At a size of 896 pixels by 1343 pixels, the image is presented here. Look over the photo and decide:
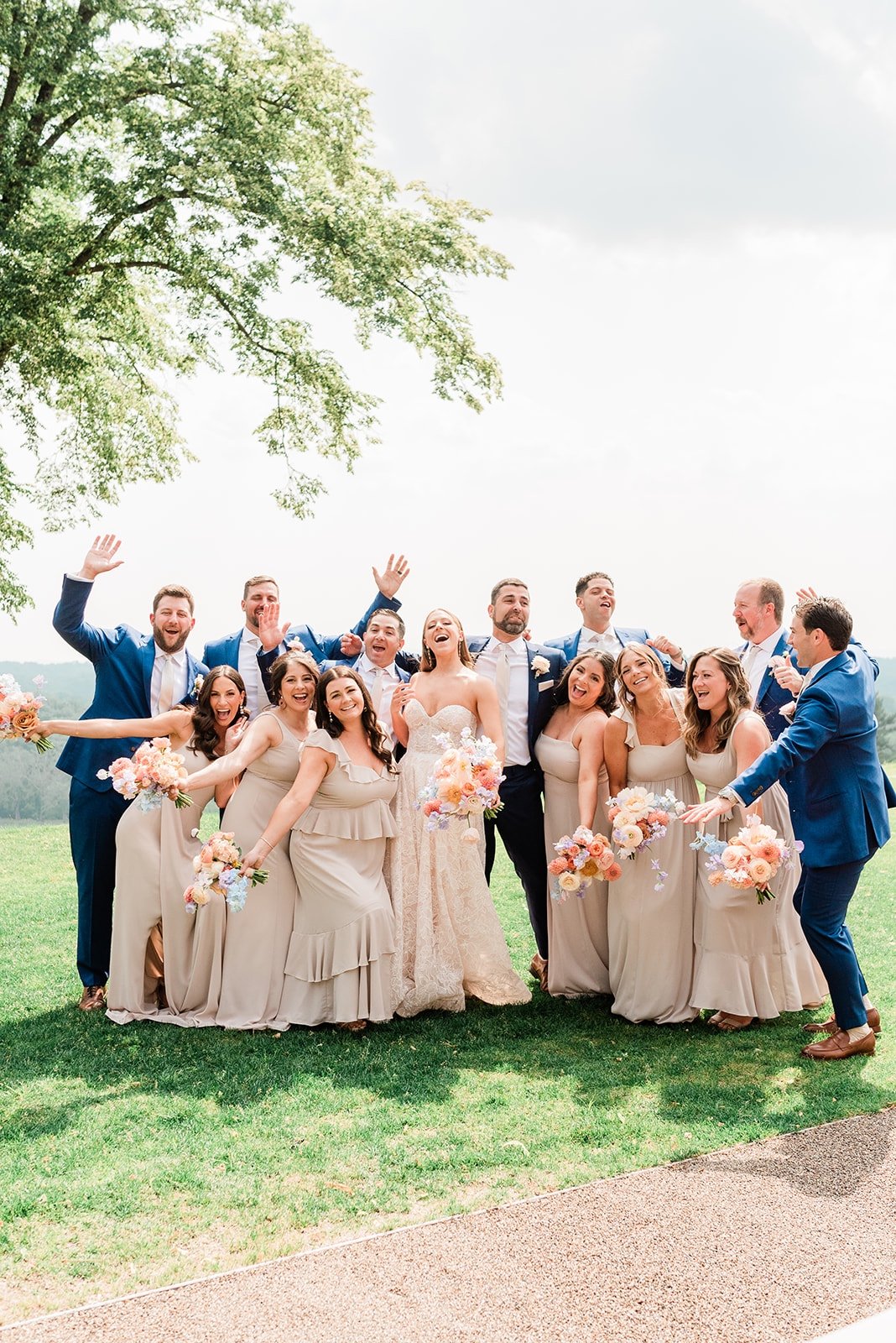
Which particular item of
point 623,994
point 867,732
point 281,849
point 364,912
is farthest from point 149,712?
point 867,732

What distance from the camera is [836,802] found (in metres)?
6.55

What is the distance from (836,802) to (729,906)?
1072 mm

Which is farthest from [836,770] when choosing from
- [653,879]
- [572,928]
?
[572,928]

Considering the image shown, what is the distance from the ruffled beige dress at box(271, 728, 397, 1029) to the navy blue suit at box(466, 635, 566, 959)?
1.20m

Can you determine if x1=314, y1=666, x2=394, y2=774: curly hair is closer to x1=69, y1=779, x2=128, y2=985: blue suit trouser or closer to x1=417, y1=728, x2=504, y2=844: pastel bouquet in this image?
x1=417, y1=728, x2=504, y2=844: pastel bouquet

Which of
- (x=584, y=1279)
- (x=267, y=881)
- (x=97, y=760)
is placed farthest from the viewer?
(x=97, y=760)

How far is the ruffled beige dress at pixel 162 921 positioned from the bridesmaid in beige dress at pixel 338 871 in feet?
2.07

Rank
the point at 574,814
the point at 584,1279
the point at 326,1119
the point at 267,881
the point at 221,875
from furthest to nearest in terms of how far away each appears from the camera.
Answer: the point at 574,814 < the point at 267,881 < the point at 221,875 < the point at 326,1119 < the point at 584,1279

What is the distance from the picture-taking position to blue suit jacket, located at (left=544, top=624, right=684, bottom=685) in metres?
8.86

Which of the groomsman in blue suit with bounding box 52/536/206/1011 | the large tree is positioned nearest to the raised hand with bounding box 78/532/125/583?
the groomsman in blue suit with bounding box 52/536/206/1011

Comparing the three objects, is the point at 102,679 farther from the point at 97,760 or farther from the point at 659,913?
the point at 659,913

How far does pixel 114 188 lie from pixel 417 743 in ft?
46.3

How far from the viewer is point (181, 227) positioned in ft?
62.5

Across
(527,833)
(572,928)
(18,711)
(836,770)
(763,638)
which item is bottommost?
(572,928)
